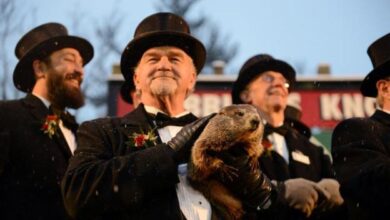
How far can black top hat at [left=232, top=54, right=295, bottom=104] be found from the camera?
190 inches

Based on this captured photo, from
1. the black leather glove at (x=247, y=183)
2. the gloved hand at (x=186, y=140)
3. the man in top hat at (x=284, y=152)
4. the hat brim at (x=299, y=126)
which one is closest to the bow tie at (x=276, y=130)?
the man in top hat at (x=284, y=152)

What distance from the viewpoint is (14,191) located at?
3.47 meters

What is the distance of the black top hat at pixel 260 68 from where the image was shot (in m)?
4.83

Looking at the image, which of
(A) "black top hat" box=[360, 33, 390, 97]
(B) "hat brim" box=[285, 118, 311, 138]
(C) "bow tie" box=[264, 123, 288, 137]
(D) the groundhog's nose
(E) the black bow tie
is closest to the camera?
(D) the groundhog's nose

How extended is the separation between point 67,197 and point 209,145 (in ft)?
2.21

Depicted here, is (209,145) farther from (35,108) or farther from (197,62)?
(35,108)

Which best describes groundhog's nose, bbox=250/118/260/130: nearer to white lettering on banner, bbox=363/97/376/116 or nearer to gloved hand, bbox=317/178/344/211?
gloved hand, bbox=317/178/344/211

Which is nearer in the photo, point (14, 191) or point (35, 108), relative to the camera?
point (14, 191)

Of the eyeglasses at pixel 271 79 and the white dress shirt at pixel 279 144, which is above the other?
the eyeglasses at pixel 271 79

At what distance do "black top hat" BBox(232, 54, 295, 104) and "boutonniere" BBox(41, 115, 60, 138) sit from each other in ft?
5.69

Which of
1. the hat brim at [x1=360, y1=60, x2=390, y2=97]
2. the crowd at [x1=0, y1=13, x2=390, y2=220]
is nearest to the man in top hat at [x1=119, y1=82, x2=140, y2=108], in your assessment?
the crowd at [x1=0, y1=13, x2=390, y2=220]

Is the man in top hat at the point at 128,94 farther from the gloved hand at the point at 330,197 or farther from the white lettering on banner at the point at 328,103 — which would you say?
the white lettering on banner at the point at 328,103

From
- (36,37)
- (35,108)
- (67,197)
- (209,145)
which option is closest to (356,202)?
(209,145)

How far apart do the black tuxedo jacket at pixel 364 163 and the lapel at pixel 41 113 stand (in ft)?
5.63
